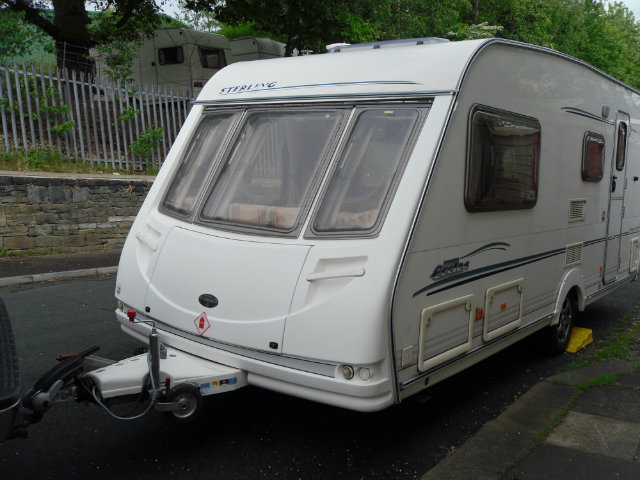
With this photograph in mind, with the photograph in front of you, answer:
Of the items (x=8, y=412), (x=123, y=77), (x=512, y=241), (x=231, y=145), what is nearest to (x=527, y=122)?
(x=512, y=241)

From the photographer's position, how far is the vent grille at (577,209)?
558 cm

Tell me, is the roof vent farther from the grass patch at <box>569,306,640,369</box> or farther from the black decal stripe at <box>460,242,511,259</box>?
the grass patch at <box>569,306,640,369</box>

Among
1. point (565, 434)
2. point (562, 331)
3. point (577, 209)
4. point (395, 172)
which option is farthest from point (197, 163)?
point (562, 331)

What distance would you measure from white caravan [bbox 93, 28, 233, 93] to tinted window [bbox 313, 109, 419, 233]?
49.4 ft

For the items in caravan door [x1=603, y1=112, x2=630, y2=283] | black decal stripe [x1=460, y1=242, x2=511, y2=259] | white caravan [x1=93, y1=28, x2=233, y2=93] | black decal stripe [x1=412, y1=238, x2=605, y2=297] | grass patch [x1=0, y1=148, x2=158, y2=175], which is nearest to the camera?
black decal stripe [x1=412, y1=238, x2=605, y2=297]

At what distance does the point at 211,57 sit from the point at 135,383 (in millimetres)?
16672

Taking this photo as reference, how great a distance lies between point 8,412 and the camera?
103 inches

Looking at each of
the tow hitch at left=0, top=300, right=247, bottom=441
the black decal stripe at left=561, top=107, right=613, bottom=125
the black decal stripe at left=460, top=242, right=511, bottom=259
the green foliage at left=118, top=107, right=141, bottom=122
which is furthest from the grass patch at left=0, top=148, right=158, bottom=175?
the black decal stripe at left=460, top=242, right=511, bottom=259

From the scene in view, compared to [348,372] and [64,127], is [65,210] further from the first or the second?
[348,372]

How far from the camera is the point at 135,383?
3.34 meters

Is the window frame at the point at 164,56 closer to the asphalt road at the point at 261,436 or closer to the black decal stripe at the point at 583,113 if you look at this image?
the asphalt road at the point at 261,436

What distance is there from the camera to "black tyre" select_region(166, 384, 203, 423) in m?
3.40

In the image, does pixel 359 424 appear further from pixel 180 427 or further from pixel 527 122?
pixel 527 122

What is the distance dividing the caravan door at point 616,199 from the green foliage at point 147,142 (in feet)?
28.3
